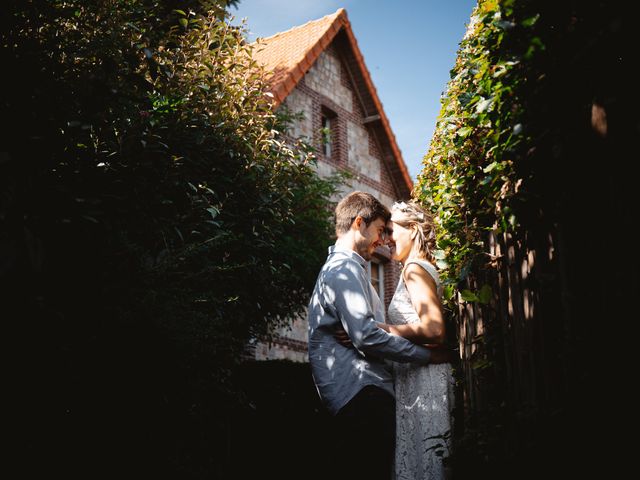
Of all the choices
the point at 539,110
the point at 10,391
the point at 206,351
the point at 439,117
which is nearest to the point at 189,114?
the point at 206,351

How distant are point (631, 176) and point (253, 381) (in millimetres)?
7529

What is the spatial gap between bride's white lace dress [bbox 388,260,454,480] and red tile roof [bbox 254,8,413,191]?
28.9 ft

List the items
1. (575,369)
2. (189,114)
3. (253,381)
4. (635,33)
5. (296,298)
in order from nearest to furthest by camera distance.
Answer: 1. (635,33)
2. (575,369)
3. (189,114)
4. (253,381)
5. (296,298)

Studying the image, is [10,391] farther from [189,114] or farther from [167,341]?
[189,114]

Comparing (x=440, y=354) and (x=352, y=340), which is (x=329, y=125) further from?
(x=352, y=340)

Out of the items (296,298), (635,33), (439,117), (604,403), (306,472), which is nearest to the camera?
(635,33)

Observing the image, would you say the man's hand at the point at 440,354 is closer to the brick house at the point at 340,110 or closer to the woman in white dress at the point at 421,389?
the woman in white dress at the point at 421,389

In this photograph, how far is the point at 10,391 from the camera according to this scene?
238cm

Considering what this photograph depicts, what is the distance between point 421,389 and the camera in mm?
3387

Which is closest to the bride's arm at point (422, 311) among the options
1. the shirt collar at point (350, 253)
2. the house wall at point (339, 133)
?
the shirt collar at point (350, 253)

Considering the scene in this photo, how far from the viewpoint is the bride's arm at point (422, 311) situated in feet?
10.9

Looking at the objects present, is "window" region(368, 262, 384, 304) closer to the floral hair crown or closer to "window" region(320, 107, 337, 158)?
"window" region(320, 107, 337, 158)

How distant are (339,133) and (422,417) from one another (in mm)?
12481

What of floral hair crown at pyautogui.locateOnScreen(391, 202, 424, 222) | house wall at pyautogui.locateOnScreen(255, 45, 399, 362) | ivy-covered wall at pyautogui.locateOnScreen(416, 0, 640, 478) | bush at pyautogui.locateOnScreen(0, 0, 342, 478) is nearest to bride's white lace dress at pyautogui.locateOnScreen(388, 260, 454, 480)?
ivy-covered wall at pyautogui.locateOnScreen(416, 0, 640, 478)
